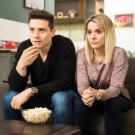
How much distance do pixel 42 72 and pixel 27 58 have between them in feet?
0.52

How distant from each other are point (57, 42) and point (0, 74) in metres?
0.87

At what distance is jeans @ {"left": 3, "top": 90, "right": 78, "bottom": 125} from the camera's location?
1949mm

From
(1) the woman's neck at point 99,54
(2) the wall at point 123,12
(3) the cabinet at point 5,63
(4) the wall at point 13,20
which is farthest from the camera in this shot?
(4) the wall at point 13,20

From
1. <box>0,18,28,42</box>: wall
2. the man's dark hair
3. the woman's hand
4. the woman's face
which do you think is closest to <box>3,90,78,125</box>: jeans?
the woman's hand

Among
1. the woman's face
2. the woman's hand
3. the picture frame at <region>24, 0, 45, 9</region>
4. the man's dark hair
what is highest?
the picture frame at <region>24, 0, 45, 9</region>

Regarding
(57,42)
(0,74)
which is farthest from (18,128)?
(0,74)

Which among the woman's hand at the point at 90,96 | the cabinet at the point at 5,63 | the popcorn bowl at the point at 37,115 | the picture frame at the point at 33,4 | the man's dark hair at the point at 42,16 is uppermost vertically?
the picture frame at the point at 33,4

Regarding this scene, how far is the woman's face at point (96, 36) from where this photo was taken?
213cm

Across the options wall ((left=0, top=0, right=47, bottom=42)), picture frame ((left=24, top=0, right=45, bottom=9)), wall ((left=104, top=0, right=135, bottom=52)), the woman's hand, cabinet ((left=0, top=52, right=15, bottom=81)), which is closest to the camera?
the woman's hand

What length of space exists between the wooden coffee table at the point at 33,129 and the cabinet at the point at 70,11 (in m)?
4.86

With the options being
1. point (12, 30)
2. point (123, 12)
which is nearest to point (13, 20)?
point (12, 30)

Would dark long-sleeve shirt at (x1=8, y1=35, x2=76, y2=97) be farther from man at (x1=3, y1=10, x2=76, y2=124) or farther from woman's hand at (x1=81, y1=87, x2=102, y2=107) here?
woman's hand at (x1=81, y1=87, x2=102, y2=107)

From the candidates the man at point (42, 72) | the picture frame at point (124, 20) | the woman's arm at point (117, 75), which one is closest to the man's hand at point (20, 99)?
the man at point (42, 72)

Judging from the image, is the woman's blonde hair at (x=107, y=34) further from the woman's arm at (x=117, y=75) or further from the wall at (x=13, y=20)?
the wall at (x=13, y=20)
